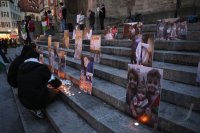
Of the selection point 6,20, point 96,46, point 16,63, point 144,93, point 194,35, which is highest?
point 6,20

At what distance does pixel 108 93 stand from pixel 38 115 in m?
A: 1.73

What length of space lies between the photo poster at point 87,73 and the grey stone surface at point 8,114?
1586 millimetres

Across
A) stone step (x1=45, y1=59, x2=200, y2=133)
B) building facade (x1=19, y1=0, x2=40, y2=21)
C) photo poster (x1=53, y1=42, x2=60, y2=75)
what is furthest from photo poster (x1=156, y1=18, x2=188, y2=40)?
building facade (x1=19, y1=0, x2=40, y2=21)

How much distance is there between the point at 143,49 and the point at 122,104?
0.96 m

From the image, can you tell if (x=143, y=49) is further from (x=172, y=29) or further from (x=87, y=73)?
(x=172, y=29)

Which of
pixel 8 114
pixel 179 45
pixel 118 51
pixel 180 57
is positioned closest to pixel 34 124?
pixel 8 114

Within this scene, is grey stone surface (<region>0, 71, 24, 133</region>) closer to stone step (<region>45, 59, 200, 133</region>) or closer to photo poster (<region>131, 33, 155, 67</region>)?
stone step (<region>45, 59, 200, 133</region>)

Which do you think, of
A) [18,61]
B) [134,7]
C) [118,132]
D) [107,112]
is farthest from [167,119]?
[134,7]

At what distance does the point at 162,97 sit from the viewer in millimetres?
3564

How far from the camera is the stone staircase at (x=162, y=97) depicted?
301 cm

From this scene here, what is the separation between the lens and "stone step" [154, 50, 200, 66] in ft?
14.0

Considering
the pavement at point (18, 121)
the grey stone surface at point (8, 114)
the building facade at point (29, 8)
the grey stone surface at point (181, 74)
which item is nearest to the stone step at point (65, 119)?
the pavement at point (18, 121)

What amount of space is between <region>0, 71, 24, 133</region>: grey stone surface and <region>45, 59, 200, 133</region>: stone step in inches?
65.4

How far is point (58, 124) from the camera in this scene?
402 centimetres
